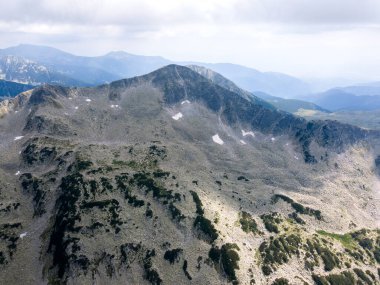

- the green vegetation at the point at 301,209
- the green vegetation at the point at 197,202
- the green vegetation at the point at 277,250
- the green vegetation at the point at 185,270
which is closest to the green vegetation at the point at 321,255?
the green vegetation at the point at 277,250

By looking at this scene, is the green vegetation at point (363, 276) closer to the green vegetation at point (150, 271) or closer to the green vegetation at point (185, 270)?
the green vegetation at point (185, 270)

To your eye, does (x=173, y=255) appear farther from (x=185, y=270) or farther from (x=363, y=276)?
(x=363, y=276)

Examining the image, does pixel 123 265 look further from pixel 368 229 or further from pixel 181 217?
pixel 368 229

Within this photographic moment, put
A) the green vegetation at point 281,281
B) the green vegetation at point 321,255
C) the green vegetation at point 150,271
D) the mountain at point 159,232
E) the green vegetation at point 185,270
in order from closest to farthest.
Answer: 1. the green vegetation at point 150,271
2. the green vegetation at point 185,270
3. the green vegetation at point 281,281
4. the mountain at point 159,232
5. the green vegetation at point 321,255

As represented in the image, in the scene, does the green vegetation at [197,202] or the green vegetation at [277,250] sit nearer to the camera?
the green vegetation at [277,250]

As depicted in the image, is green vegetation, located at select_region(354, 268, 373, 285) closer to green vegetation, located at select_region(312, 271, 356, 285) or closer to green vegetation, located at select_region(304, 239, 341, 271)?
green vegetation, located at select_region(312, 271, 356, 285)

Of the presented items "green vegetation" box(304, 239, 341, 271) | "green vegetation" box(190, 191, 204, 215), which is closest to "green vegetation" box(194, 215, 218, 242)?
"green vegetation" box(190, 191, 204, 215)

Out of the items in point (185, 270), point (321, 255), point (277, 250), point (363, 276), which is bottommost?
point (363, 276)

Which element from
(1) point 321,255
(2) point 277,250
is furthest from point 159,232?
(1) point 321,255

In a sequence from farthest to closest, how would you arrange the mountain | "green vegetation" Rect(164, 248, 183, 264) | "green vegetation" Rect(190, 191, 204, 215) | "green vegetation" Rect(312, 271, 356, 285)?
"green vegetation" Rect(190, 191, 204, 215)
"green vegetation" Rect(312, 271, 356, 285)
"green vegetation" Rect(164, 248, 183, 264)
the mountain

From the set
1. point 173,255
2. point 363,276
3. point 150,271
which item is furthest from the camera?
point 363,276

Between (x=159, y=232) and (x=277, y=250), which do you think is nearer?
(x=277, y=250)
